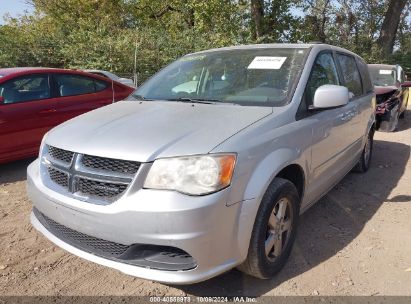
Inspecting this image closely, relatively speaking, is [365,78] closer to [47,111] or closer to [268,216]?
[268,216]

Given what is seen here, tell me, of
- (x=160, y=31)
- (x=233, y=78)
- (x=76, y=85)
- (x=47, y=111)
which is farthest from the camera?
(x=160, y=31)

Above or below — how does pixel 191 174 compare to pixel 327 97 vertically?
below

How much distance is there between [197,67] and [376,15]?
81.4ft

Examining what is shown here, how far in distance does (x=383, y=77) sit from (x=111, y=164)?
959 cm

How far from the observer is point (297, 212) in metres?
3.45

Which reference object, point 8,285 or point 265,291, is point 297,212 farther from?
point 8,285

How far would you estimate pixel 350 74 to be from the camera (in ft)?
16.4

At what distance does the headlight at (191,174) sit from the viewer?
8.48ft

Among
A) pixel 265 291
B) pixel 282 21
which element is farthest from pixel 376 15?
pixel 265 291

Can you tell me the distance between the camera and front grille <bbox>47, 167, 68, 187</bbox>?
294 cm

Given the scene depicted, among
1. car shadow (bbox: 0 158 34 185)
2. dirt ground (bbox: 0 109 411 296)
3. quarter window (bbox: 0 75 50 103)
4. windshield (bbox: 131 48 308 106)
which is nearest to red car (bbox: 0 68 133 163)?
quarter window (bbox: 0 75 50 103)

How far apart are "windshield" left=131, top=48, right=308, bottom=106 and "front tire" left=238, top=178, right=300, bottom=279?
75cm

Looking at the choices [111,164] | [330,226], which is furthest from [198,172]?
[330,226]

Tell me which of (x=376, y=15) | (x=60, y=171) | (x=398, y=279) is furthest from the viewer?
(x=376, y=15)
